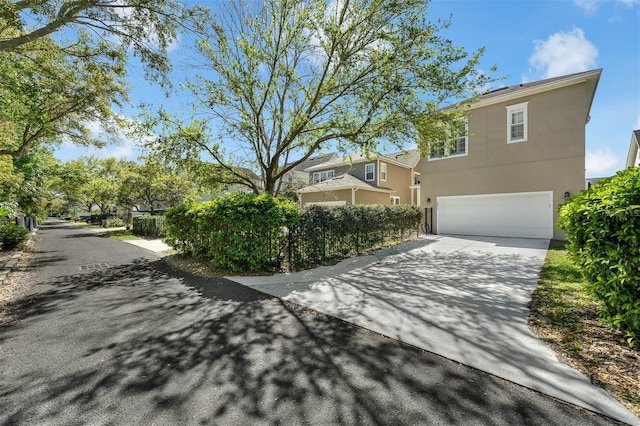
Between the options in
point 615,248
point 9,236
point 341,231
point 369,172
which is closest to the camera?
point 615,248

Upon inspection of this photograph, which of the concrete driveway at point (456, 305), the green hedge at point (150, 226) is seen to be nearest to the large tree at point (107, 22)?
the concrete driveway at point (456, 305)

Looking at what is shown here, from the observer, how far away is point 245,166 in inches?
439

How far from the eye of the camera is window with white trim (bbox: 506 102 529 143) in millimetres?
13156

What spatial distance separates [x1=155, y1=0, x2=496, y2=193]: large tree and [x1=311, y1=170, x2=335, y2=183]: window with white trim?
1227 centimetres

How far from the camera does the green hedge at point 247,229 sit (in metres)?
6.66

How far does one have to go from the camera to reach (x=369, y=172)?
68.4 feet

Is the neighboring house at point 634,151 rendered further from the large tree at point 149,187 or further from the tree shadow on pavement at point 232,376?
the large tree at point 149,187

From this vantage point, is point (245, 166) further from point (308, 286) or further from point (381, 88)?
point (308, 286)

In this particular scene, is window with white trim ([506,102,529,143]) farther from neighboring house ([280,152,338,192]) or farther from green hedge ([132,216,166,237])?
green hedge ([132,216,166,237])

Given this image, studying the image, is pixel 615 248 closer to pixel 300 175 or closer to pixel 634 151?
pixel 634 151

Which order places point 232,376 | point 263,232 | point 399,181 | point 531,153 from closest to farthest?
1. point 232,376
2. point 263,232
3. point 531,153
4. point 399,181

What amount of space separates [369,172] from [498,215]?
9344 mm

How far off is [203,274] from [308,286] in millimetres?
2972

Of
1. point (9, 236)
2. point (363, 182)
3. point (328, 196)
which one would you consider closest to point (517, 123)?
point (363, 182)
